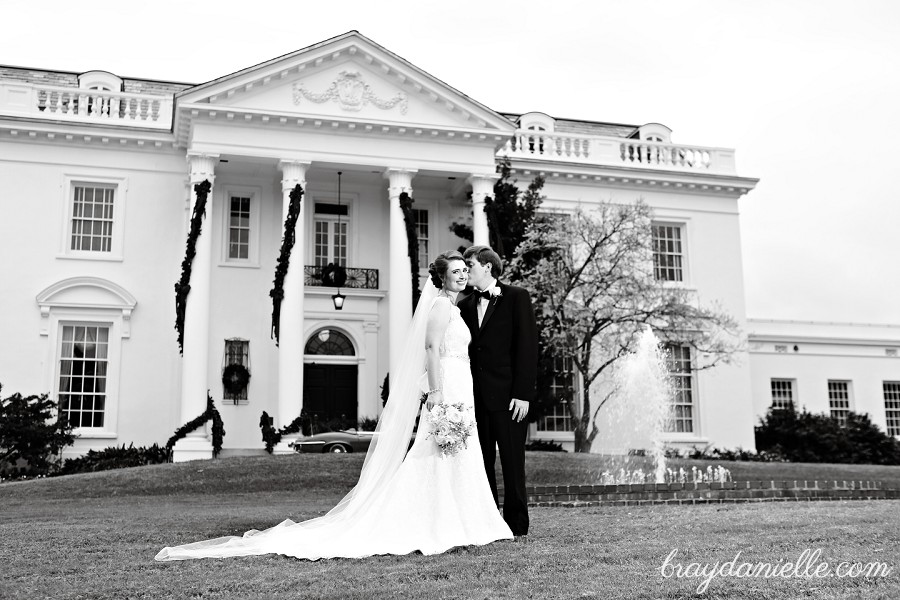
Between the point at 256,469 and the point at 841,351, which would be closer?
the point at 256,469

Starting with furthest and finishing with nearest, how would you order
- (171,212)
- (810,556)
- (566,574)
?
(171,212)
(810,556)
(566,574)

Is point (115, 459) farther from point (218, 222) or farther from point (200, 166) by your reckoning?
point (200, 166)

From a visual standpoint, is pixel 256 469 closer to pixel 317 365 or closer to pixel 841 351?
pixel 317 365

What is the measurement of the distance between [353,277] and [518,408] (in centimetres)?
1925

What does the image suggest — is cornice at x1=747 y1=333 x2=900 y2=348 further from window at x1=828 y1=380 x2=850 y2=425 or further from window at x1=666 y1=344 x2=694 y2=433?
window at x1=666 y1=344 x2=694 y2=433

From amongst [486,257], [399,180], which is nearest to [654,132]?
[399,180]

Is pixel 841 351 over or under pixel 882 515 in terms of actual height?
over

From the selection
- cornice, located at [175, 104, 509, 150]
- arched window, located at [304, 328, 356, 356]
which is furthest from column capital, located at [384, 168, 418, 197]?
arched window, located at [304, 328, 356, 356]

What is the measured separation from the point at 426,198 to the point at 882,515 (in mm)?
19874

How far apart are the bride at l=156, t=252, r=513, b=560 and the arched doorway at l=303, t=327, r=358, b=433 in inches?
701

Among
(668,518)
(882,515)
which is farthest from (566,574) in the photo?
(882,515)

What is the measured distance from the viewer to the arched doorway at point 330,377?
25.5 meters

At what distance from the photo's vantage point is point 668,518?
8.97 metres

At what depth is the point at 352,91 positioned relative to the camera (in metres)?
24.6
